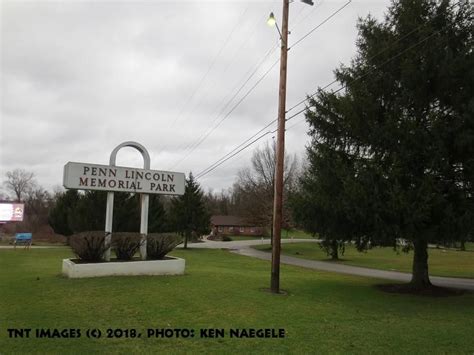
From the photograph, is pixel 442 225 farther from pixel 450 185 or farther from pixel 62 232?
pixel 62 232

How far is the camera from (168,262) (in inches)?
562

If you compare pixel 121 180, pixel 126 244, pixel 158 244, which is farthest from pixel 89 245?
pixel 121 180

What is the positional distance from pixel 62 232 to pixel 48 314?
37.2 m

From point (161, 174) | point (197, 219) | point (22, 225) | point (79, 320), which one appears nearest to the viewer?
point (79, 320)

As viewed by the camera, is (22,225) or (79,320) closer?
(79,320)

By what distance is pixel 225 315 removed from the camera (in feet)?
26.8

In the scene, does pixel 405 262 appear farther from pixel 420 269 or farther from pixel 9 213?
pixel 9 213

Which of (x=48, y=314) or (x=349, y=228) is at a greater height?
(x=349, y=228)

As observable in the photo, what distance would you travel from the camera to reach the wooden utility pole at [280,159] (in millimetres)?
11898

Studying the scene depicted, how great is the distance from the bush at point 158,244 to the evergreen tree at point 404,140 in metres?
4.74

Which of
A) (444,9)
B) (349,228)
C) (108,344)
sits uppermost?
(444,9)

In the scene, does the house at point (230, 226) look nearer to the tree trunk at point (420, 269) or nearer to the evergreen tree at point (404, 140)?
the tree trunk at point (420, 269)

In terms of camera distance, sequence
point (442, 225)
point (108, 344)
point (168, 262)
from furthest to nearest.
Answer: point (168, 262) < point (442, 225) < point (108, 344)

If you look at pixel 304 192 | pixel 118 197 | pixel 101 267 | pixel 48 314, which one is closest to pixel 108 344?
pixel 48 314
